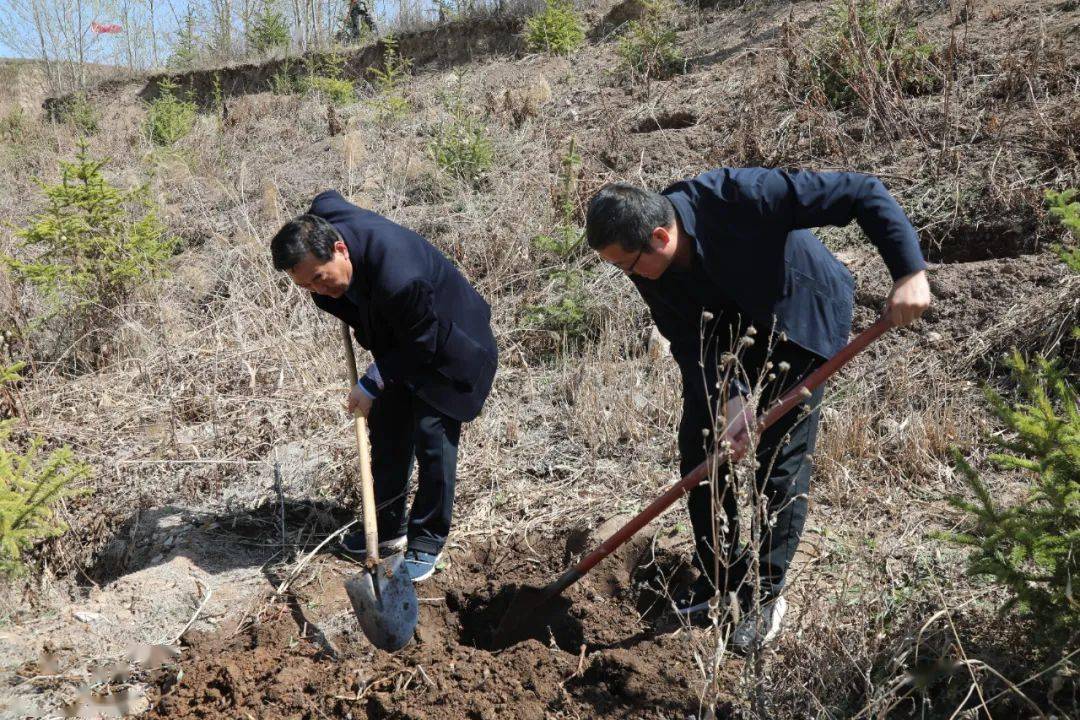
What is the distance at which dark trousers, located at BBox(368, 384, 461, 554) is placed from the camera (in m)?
3.76

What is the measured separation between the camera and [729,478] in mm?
2430

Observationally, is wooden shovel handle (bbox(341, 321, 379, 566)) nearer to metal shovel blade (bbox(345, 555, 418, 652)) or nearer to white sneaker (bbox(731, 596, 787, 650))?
metal shovel blade (bbox(345, 555, 418, 652))

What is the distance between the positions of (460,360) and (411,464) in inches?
28.7

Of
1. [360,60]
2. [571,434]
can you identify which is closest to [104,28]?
[360,60]

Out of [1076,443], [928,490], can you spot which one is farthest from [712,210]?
[928,490]

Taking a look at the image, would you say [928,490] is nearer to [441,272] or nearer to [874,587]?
[874,587]

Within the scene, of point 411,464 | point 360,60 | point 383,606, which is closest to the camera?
point 383,606

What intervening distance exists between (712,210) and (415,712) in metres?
1.96

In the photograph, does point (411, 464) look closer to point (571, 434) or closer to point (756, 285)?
point (571, 434)

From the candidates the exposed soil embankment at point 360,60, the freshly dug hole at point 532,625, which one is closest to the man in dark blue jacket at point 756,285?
the freshly dug hole at point 532,625

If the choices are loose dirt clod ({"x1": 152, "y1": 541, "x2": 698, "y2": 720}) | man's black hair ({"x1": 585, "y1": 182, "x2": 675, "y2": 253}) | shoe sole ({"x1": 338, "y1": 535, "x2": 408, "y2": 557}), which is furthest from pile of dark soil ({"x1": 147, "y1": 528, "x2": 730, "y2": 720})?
man's black hair ({"x1": 585, "y1": 182, "x2": 675, "y2": 253})

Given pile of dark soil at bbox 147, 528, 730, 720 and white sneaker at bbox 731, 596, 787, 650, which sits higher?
white sneaker at bbox 731, 596, 787, 650

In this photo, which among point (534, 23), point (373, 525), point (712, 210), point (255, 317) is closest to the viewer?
point (712, 210)

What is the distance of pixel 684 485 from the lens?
2945 mm
